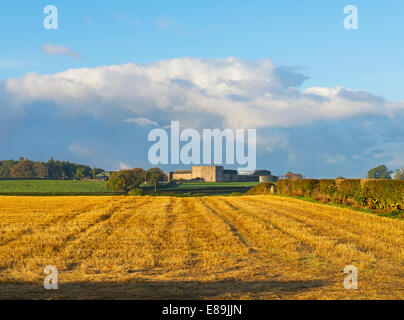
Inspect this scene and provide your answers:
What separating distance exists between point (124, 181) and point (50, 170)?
71157mm

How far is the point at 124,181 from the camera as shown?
114 meters

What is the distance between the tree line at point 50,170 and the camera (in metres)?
170

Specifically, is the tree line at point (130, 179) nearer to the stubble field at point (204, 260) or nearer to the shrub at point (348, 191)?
the shrub at point (348, 191)

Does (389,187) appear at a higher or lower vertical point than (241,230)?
higher

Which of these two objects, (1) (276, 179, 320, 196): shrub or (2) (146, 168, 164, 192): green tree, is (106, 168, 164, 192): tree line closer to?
(2) (146, 168, 164, 192): green tree

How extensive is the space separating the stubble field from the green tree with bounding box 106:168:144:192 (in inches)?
3578

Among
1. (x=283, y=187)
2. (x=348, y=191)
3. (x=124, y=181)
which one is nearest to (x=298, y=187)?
(x=283, y=187)

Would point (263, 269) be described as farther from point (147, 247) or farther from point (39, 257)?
point (39, 257)

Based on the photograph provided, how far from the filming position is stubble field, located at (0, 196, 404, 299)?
30.6 feet

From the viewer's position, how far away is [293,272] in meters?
11.4

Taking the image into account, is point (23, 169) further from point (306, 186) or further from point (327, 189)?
point (327, 189)

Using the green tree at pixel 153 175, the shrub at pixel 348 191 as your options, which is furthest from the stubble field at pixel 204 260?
the green tree at pixel 153 175

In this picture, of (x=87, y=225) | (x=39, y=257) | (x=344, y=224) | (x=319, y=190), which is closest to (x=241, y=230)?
(x=344, y=224)
